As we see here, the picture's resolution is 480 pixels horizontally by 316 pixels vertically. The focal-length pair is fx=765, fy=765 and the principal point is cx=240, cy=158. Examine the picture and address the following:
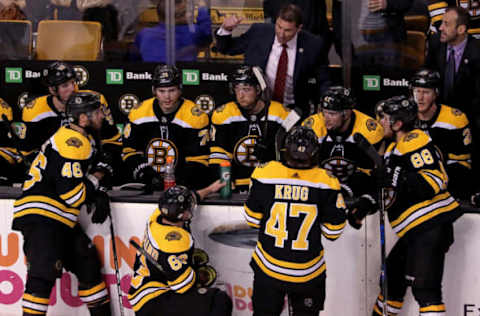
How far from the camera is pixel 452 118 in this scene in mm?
5387

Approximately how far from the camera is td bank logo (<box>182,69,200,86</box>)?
660cm

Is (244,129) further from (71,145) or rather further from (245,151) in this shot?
(71,145)

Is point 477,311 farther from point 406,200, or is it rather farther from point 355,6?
point 355,6

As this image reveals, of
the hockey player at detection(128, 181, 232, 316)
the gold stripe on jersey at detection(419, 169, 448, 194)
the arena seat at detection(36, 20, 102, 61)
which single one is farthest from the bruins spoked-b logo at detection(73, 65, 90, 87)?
the gold stripe on jersey at detection(419, 169, 448, 194)

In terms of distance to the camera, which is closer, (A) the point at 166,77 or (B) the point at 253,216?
(B) the point at 253,216

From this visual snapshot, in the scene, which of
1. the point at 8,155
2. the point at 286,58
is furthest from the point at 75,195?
the point at 286,58

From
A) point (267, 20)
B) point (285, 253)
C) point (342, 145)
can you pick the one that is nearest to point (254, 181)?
point (285, 253)

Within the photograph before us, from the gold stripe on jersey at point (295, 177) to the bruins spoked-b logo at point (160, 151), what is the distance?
1.62m

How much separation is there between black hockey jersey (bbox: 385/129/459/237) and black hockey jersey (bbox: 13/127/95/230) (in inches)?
71.6

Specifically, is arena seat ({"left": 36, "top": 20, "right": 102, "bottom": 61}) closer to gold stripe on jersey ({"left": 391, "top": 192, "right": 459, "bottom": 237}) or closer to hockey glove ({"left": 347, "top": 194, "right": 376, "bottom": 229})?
hockey glove ({"left": 347, "top": 194, "right": 376, "bottom": 229})

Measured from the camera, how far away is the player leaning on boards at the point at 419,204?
14.2 ft

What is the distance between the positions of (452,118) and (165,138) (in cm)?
206

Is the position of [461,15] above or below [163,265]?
above

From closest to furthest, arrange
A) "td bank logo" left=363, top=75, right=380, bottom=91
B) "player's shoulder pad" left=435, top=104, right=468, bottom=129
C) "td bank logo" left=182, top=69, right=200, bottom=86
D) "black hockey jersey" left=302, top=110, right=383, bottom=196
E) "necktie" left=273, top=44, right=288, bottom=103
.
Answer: "black hockey jersey" left=302, top=110, right=383, bottom=196 < "player's shoulder pad" left=435, top=104, right=468, bottom=129 < "necktie" left=273, top=44, right=288, bottom=103 < "td bank logo" left=363, top=75, right=380, bottom=91 < "td bank logo" left=182, top=69, right=200, bottom=86
